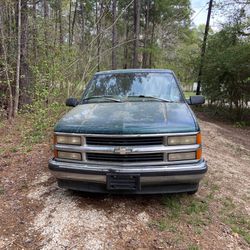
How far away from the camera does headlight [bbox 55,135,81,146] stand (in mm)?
3336

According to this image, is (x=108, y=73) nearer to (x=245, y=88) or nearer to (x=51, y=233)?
(x=51, y=233)

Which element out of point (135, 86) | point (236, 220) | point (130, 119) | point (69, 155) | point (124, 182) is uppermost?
point (135, 86)

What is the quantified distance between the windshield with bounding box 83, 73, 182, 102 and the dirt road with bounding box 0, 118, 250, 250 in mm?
1497

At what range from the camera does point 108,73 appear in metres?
5.14

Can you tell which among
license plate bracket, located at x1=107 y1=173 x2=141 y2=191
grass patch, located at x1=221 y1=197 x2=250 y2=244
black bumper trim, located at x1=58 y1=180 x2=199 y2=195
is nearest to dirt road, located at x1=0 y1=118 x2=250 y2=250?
grass patch, located at x1=221 y1=197 x2=250 y2=244

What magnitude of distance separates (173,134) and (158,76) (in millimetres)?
1880

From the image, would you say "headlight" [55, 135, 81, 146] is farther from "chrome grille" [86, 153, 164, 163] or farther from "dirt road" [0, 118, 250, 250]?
"dirt road" [0, 118, 250, 250]

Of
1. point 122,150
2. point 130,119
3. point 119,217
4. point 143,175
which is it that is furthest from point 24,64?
point 143,175

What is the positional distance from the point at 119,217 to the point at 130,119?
1.15 m

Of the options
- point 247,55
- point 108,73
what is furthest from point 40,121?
point 247,55

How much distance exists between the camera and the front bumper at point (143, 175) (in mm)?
3137

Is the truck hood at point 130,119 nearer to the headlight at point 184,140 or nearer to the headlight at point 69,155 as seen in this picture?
the headlight at point 184,140

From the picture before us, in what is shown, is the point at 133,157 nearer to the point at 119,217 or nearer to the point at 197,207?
the point at 119,217

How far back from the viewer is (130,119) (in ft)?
11.0
